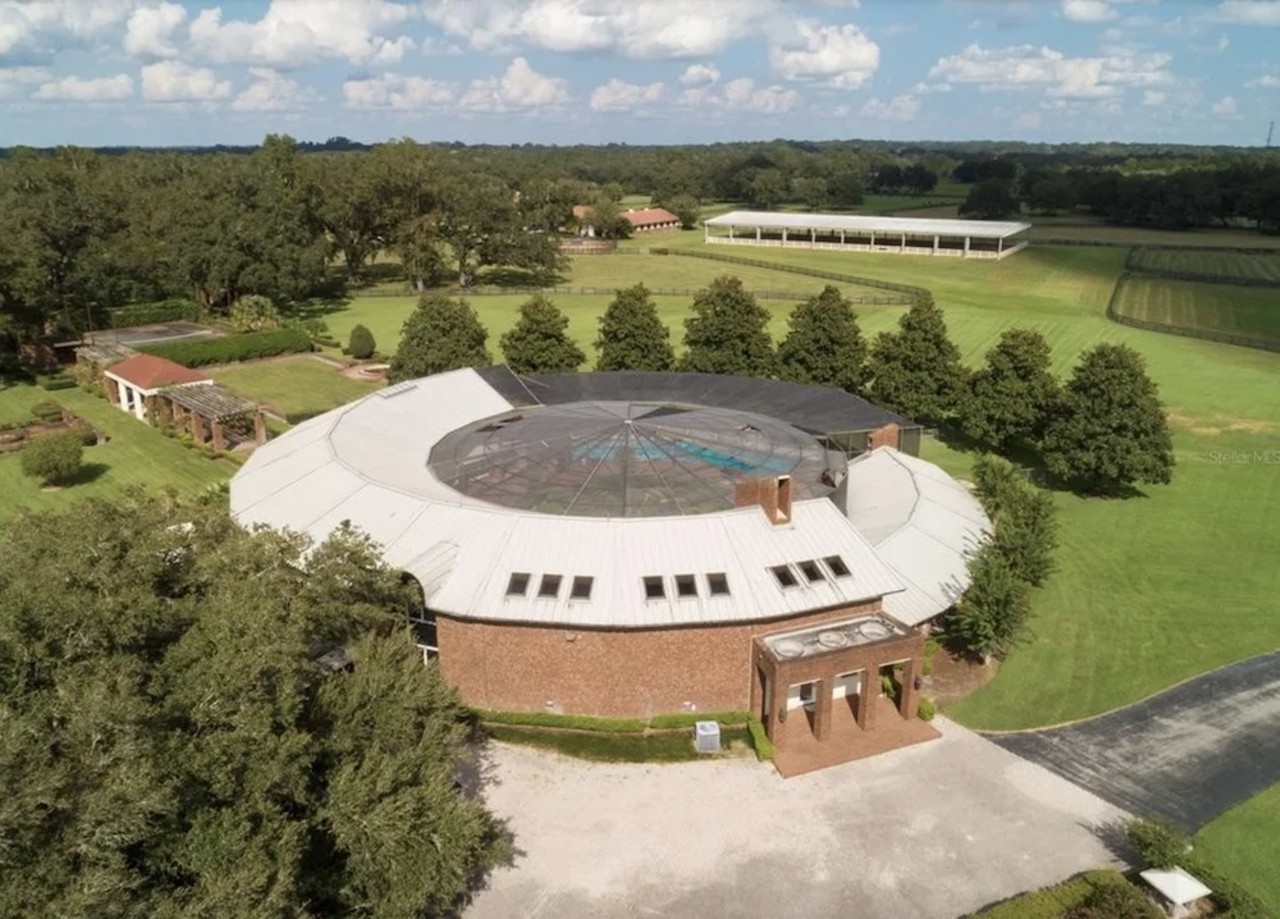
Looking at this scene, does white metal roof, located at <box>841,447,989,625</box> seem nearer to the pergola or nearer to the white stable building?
the pergola

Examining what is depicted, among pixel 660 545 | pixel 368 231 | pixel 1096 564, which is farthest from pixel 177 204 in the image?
pixel 1096 564

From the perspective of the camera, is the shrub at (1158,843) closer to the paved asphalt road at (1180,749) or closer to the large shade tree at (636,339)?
Result: the paved asphalt road at (1180,749)

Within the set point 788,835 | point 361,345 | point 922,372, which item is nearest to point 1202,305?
point 922,372

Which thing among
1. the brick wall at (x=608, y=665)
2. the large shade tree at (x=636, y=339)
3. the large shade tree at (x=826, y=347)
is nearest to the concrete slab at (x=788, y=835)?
the brick wall at (x=608, y=665)

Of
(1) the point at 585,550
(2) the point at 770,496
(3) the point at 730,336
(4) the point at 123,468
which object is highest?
(3) the point at 730,336

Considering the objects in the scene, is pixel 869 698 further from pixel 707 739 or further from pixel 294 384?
pixel 294 384

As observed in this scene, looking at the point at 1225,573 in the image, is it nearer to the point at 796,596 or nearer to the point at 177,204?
the point at 796,596
